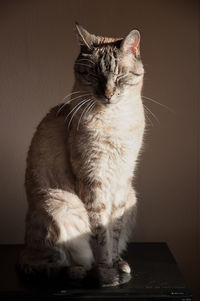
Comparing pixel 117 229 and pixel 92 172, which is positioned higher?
pixel 92 172

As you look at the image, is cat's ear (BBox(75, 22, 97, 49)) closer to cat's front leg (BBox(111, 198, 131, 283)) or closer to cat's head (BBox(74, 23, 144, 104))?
cat's head (BBox(74, 23, 144, 104))

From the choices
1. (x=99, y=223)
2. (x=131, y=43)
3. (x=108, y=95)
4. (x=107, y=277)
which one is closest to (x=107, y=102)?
(x=108, y=95)

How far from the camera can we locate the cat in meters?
1.52

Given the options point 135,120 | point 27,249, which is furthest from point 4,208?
point 135,120

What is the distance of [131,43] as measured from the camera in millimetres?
1530

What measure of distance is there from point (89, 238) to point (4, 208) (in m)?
0.75

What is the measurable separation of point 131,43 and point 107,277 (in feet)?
2.66

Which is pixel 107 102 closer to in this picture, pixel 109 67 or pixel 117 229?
pixel 109 67

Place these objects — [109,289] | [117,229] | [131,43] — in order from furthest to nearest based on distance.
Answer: [117,229] → [131,43] → [109,289]

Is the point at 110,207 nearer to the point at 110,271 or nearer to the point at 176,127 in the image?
the point at 110,271

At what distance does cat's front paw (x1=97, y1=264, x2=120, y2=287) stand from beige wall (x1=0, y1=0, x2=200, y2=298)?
748mm

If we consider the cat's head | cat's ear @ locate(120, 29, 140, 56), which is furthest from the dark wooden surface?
cat's ear @ locate(120, 29, 140, 56)

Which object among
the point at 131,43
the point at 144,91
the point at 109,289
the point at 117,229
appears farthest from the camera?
the point at 144,91

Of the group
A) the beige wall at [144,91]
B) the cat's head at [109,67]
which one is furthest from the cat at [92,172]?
the beige wall at [144,91]
